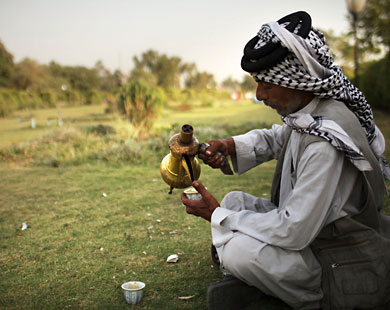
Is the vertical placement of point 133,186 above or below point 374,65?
below

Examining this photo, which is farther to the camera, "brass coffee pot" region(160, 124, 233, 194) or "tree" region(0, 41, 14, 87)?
"tree" region(0, 41, 14, 87)

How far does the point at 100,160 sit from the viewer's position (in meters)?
7.96

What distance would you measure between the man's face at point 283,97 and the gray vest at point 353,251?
10 cm

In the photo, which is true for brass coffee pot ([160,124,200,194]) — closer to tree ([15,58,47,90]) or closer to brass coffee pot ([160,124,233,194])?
brass coffee pot ([160,124,233,194])

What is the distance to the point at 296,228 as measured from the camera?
1990 mm

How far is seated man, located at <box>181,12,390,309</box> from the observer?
79.1 inches

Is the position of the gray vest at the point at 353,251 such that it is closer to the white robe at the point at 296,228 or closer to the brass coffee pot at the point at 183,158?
the white robe at the point at 296,228

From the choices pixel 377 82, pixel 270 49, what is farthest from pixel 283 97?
pixel 377 82

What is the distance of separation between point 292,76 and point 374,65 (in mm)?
14853

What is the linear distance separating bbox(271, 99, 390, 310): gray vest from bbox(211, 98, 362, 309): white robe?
0.06 metres

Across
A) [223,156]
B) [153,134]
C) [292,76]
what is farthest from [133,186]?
[153,134]

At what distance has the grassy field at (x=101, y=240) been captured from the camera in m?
2.80

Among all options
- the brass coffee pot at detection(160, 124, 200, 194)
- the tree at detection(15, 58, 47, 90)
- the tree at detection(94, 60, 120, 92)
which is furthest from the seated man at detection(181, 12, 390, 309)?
the tree at detection(94, 60, 120, 92)

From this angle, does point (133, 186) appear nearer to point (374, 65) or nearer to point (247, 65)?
point (247, 65)
